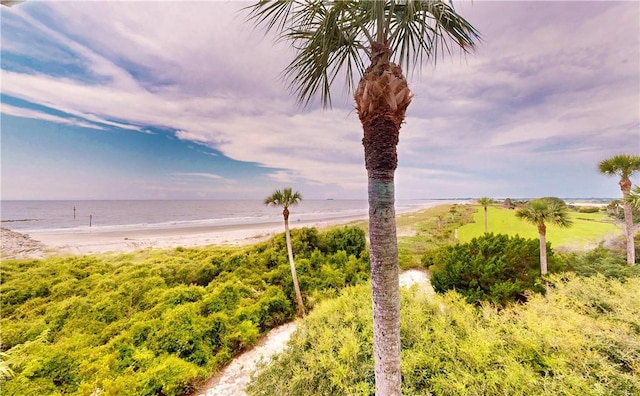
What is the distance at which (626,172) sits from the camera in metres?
10.4

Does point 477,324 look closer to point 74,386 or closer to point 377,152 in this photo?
point 377,152

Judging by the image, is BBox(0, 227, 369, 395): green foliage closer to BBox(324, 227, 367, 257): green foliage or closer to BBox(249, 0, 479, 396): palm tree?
BBox(324, 227, 367, 257): green foliage

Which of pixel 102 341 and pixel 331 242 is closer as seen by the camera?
pixel 102 341

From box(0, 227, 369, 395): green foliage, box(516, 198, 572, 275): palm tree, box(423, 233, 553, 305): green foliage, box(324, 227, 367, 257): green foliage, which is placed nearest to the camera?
box(0, 227, 369, 395): green foliage

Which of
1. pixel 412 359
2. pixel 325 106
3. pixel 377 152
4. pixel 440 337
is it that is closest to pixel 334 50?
pixel 325 106

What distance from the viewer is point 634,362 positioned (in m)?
3.05

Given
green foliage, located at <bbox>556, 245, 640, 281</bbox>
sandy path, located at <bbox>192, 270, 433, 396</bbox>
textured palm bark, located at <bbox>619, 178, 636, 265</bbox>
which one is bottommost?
sandy path, located at <bbox>192, 270, 433, 396</bbox>

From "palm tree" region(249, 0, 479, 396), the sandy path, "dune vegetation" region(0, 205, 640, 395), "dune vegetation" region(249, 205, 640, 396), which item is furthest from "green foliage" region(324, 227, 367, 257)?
"palm tree" region(249, 0, 479, 396)

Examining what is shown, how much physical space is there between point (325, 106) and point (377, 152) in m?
1.60

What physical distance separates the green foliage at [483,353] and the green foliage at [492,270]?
7.08 feet

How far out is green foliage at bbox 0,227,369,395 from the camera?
496 cm

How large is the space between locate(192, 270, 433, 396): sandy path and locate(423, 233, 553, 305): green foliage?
629 cm

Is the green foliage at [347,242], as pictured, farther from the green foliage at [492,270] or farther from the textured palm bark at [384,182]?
the textured palm bark at [384,182]

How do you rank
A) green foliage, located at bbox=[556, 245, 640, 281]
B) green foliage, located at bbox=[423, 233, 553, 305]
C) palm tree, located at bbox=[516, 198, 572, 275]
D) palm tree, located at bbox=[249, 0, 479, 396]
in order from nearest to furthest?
palm tree, located at bbox=[249, 0, 479, 396] < green foliage, located at bbox=[423, 233, 553, 305] < green foliage, located at bbox=[556, 245, 640, 281] < palm tree, located at bbox=[516, 198, 572, 275]
